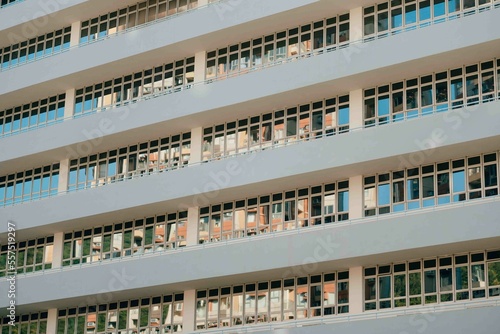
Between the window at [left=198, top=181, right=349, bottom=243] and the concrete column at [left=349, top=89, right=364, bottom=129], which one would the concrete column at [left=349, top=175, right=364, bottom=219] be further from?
the concrete column at [left=349, top=89, right=364, bottom=129]

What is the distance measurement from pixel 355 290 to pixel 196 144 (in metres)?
9.98

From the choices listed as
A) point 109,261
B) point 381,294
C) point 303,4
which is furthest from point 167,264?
point 303,4

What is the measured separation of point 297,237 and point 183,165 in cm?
783

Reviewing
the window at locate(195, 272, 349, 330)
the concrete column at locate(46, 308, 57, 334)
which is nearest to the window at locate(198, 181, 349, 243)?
the window at locate(195, 272, 349, 330)

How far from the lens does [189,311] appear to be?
136 ft

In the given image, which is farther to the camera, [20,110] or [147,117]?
[20,110]

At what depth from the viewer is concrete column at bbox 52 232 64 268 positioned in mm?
45906

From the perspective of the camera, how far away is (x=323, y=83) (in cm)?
3928

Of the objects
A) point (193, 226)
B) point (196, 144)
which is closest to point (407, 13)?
point (196, 144)

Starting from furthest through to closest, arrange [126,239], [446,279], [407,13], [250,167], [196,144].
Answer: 1. [126,239]
2. [196,144]
3. [250,167]
4. [407,13]
5. [446,279]

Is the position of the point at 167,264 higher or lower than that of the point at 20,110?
lower

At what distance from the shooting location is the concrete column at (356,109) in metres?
39.3

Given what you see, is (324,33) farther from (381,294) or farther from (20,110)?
(20,110)

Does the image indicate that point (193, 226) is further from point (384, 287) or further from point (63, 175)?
point (384, 287)
